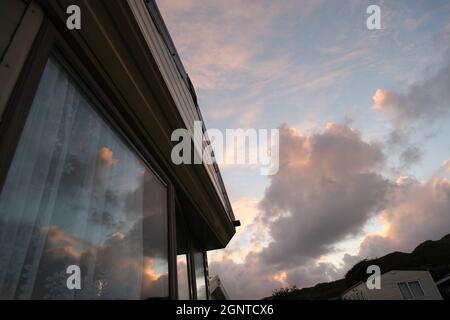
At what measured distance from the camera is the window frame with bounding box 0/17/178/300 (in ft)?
2.40

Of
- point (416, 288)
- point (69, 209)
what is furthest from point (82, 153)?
point (416, 288)

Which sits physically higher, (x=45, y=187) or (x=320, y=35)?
(x=320, y=35)

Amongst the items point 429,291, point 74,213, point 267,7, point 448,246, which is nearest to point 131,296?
point 74,213

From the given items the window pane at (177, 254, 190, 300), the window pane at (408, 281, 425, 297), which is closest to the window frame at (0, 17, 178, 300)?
the window pane at (177, 254, 190, 300)

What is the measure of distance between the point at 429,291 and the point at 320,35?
24.3 m

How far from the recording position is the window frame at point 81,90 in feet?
2.40

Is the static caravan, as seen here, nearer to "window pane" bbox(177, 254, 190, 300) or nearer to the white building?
"window pane" bbox(177, 254, 190, 300)

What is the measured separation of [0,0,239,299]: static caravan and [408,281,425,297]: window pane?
2481 cm

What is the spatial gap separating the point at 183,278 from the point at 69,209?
2.25 meters

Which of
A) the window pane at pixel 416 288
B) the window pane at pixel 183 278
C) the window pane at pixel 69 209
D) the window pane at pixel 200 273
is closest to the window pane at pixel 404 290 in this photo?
the window pane at pixel 416 288

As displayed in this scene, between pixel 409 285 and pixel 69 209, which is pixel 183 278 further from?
pixel 409 285

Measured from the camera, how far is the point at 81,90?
1169 mm
